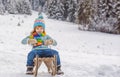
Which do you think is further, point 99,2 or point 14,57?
point 99,2

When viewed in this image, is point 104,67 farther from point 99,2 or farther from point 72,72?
point 99,2

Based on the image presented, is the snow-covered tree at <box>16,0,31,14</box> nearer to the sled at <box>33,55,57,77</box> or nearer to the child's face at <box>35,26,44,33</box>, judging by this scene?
the child's face at <box>35,26,44,33</box>

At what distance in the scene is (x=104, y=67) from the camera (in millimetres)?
8734

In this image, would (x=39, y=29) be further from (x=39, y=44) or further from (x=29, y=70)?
(x=29, y=70)

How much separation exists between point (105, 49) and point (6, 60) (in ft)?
27.2

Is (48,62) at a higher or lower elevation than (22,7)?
higher

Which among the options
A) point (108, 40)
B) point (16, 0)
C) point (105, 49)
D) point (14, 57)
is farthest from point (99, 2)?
point (16, 0)

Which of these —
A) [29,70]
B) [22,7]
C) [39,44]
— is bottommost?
[22,7]

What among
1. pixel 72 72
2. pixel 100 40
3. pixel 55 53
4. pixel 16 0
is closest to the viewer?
pixel 55 53

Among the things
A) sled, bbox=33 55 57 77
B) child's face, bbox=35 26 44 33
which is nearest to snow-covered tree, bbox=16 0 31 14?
child's face, bbox=35 26 44 33

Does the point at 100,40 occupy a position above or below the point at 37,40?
below

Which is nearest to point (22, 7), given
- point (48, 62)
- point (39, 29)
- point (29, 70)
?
point (39, 29)

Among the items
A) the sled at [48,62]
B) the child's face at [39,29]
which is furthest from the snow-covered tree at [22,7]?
the sled at [48,62]

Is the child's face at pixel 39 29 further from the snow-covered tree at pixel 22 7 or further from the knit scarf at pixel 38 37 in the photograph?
the snow-covered tree at pixel 22 7
